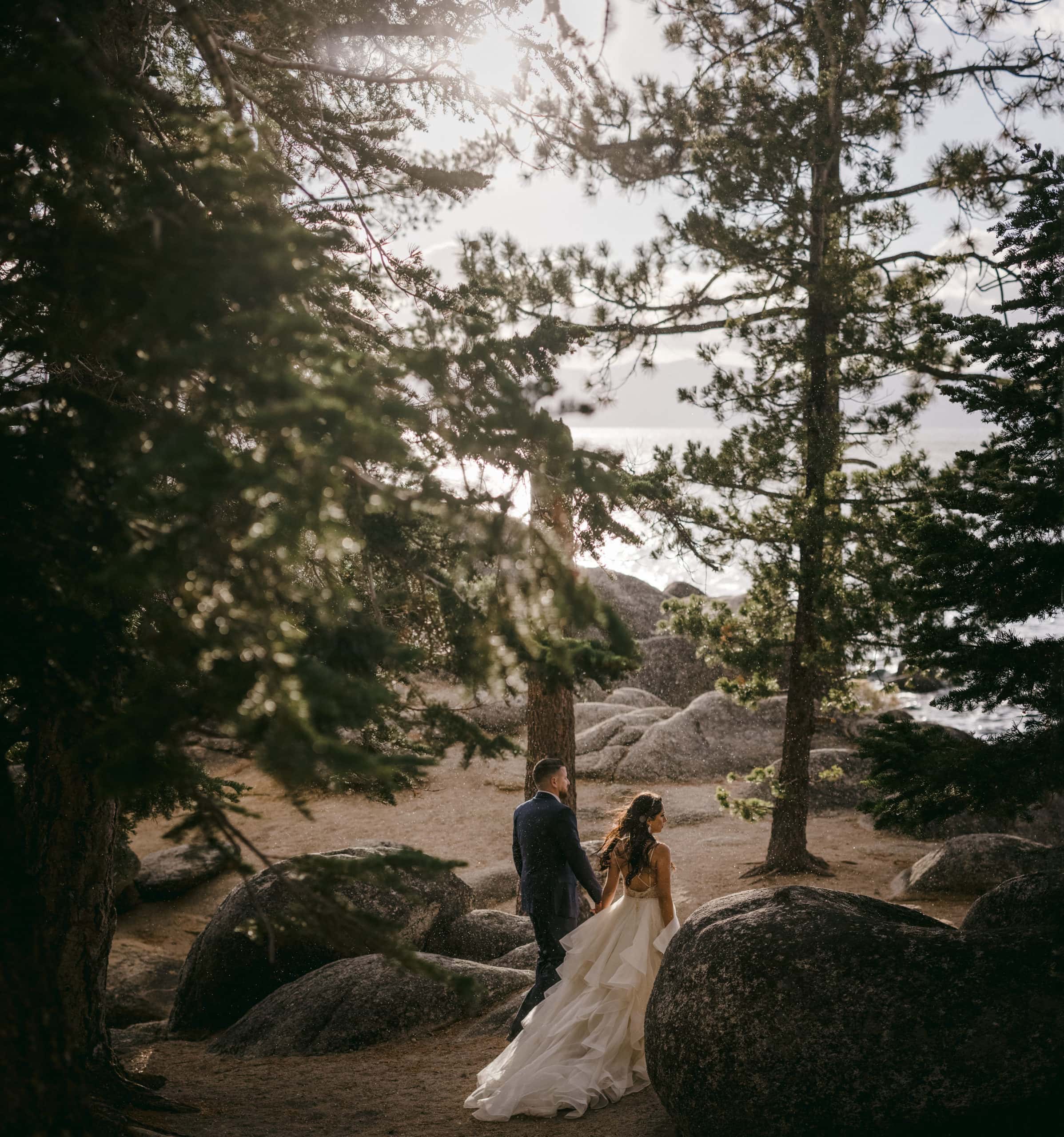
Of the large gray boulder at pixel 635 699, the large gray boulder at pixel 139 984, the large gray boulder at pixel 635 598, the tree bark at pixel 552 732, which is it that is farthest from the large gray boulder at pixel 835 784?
the large gray boulder at pixel 139 984

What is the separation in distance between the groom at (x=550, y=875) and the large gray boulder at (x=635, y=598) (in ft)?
58.0

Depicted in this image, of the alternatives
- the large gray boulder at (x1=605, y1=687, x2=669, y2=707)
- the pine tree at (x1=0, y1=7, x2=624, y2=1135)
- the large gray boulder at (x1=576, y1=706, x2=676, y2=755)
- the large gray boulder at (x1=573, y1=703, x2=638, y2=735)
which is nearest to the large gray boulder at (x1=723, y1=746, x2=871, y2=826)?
the large gray boulder at (x1=576, y1=706, x2=676, y2=755)

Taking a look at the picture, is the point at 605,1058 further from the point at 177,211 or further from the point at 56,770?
the point at 177,211

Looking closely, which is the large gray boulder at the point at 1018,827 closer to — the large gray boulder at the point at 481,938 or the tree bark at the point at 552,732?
the tree bark at the point at 552,732

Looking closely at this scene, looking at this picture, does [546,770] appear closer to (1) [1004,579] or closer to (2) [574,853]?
(2) [574,853]

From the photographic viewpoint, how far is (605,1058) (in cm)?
566

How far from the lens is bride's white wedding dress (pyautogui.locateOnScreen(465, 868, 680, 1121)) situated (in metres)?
5.47

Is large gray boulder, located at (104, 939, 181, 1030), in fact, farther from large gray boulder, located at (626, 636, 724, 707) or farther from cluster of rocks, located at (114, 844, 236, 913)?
large gray boulder, located at (626, 636, 724, 707)

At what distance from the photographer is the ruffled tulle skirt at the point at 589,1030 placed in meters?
5.47

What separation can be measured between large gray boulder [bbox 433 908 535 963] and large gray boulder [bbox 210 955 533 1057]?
1263 millimetres

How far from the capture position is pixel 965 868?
11.3 m

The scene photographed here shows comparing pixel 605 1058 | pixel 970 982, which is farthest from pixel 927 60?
pixel 605 1058

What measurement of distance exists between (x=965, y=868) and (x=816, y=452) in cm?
580

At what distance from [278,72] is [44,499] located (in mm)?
5391
